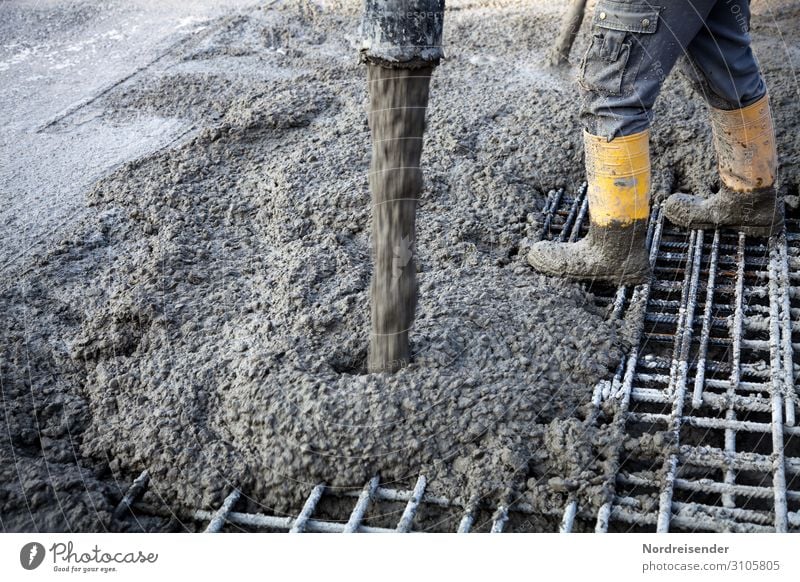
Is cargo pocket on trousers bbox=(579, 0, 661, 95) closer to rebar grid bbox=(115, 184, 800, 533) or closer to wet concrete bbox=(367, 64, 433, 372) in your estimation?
rebar grid bbox=(115, 184, 800, 533)

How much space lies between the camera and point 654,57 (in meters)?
2.33

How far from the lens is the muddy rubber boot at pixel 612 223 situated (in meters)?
2.50

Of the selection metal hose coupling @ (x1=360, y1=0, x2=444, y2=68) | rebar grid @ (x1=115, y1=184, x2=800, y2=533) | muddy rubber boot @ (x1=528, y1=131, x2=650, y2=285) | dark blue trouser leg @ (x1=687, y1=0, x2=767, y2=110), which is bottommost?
rebar grid @ (x1=115, y1=184, x2=800, y2=533)

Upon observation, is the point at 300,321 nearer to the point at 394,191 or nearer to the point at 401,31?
the point at 394,191

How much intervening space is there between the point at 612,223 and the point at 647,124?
325 millimetres

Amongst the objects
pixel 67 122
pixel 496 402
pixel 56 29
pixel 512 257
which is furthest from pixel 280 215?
pixel 56 29

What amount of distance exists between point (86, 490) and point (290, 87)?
256 centimetres

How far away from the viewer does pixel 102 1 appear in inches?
221

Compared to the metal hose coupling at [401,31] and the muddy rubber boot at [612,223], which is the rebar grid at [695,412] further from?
the metal hose coupling at [401,31]

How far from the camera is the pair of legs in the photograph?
232 cm

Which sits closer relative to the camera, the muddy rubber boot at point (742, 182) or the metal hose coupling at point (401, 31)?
the metal hose coupling at point (401, 31)
